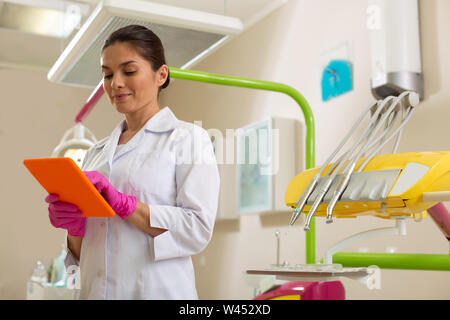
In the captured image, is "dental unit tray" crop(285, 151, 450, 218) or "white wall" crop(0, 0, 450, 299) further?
"white wall" crop(0, 0, 450, 299)

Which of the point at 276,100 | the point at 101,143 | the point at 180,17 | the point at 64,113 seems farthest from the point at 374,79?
the point at 64,113

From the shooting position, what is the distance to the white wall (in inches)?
78.1

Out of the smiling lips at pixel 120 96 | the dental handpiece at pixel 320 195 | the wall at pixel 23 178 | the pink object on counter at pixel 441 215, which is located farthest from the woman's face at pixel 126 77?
the wall at pixel 23 178

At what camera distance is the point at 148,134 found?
100 cm

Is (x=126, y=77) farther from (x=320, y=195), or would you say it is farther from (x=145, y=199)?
(x=320, y=195)

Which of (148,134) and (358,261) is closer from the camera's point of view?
(148,134)

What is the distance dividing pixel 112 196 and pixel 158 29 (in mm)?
965

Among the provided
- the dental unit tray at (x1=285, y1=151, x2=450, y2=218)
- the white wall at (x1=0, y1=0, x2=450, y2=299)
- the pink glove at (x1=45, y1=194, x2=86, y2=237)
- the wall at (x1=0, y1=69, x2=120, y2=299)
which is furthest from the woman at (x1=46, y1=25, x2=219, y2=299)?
the wall at (x1=0, y1=69, x2=120, y2=299)

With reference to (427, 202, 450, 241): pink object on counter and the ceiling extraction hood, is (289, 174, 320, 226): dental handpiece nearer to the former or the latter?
(427, 202, 450, 241): pink object on counter

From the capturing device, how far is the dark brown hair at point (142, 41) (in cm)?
96

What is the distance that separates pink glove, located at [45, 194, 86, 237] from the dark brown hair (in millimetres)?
295

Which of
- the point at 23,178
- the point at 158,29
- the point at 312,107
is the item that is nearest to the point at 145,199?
the point at 158,29
